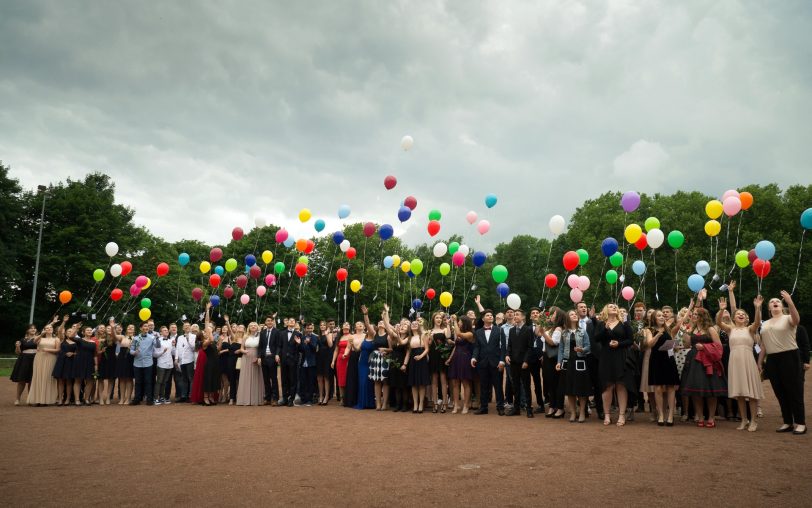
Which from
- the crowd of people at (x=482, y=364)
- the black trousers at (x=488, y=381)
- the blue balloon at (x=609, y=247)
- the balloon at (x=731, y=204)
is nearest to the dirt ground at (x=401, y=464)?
the crowd of people at (x=482, y=364)

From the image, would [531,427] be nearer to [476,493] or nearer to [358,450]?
[358,450]

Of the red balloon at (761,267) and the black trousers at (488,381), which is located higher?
the red balloon at (761,267)

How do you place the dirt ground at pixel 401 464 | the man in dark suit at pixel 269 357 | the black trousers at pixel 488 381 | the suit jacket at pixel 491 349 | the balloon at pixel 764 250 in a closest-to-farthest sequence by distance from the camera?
the dirt ground at pixel 401 464
the black trousers at pixel 488 381
the suit jacket at pixel 491 349
the balloon at pixel 764 250
the man in dark suit at pixel 269 357

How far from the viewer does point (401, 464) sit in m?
6.12

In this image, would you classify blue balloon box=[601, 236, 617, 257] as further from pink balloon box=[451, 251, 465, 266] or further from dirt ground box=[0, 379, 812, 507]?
dirt ground box=[0, 379, 812, 507]

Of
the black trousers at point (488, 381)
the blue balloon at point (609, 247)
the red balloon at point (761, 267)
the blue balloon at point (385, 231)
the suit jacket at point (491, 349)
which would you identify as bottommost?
the black trousers at point (488, 381)

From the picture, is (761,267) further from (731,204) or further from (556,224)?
(556,224)

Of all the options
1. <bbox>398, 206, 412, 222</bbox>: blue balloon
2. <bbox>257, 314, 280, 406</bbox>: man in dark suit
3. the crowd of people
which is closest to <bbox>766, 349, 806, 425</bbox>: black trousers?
the crowd of people

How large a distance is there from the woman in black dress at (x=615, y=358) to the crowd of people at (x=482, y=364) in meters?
0.02

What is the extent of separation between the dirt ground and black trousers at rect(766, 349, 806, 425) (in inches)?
21.5

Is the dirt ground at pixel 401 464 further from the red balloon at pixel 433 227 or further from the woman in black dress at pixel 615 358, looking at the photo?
the red balloon at pixel 433 227

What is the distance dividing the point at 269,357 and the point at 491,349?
5770 mm

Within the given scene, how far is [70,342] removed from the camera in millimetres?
13469

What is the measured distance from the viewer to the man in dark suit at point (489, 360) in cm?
1114
